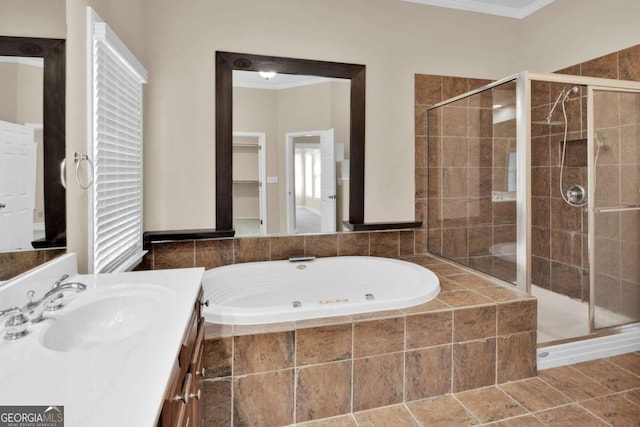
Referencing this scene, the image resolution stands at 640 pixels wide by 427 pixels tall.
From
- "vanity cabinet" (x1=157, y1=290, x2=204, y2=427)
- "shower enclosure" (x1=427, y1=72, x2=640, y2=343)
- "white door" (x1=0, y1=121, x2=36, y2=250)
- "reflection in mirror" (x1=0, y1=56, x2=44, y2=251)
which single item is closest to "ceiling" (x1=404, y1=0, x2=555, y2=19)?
"shower enclosure" (x1=427, y1=72, x2=640, y2=343)

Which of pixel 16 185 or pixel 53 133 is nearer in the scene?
pixel 16 185

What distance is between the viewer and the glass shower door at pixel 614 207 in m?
2.38

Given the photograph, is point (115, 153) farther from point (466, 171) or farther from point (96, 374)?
point (466, 171)

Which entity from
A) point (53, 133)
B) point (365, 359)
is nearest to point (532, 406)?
point (365, 359)

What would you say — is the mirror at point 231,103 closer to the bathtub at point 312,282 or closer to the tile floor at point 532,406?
the bathtub at point 312,282

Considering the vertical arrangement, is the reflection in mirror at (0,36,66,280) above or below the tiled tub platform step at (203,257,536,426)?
above

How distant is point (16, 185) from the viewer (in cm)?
104

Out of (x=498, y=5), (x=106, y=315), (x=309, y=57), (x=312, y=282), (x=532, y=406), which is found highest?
(x=498, y=5)

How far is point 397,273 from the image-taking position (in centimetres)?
265

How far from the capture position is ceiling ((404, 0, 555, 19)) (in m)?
3.06

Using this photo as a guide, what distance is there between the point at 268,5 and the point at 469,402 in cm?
299

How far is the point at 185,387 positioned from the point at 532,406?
5.81 ft

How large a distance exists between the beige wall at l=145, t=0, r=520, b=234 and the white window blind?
0.29m

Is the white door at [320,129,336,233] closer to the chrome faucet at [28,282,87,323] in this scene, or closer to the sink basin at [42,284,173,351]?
the sink basin at [42,284,173,351]
